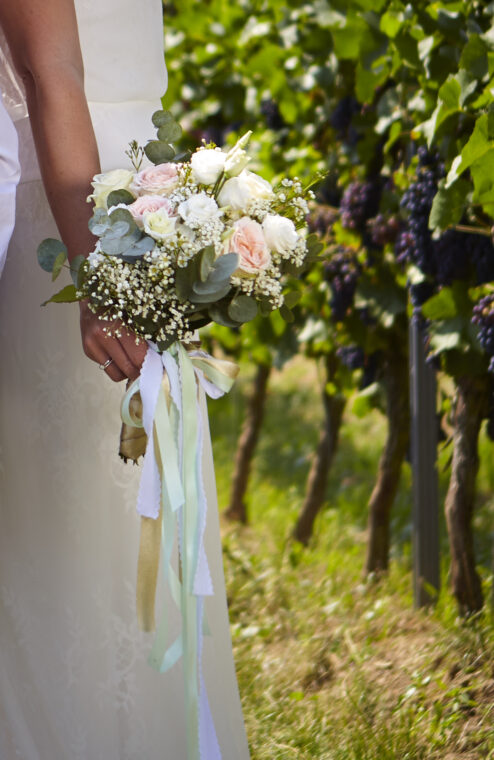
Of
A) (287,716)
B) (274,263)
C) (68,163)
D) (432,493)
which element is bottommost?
(287,716)

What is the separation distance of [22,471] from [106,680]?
1.68ft

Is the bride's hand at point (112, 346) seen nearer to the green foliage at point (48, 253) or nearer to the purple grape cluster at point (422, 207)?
the green foliage at point (48, 253)

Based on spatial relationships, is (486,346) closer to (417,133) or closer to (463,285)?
(463,285)

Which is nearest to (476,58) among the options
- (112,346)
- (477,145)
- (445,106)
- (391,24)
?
(445,106)

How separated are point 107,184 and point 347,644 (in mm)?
1816

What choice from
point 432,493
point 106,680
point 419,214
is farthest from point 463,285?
point 106,680

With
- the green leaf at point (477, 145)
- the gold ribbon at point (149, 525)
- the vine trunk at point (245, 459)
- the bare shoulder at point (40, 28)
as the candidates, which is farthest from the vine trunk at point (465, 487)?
the vine trunk at point (245, 459)

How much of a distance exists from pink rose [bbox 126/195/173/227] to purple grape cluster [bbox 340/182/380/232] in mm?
1570

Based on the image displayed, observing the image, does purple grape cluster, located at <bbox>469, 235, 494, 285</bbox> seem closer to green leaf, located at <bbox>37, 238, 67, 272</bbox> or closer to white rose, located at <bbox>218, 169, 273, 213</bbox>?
white rose, located at <bbox>218, 169, 273, 213</bbox>

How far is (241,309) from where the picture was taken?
68.6 inches

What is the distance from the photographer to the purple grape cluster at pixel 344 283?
3.32 metres

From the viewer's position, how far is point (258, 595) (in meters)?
3.59

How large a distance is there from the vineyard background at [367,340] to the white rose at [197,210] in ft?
0.91

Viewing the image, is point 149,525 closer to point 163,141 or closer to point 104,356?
point 104,356
